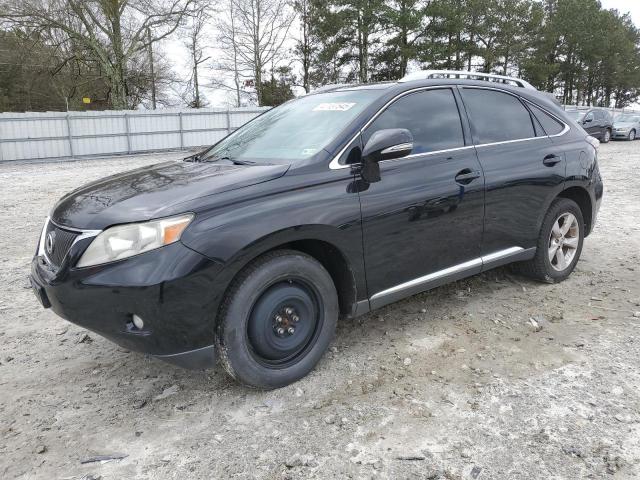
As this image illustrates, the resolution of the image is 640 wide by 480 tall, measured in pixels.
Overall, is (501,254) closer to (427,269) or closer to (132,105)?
(427,269)

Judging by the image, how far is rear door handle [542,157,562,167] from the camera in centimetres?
416

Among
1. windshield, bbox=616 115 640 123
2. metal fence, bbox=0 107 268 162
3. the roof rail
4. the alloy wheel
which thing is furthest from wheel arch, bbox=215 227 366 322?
windshield, bbox=616 115 640 123

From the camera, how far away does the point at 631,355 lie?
326 cm

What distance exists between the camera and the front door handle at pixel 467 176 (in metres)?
3.55

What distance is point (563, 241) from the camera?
4.52m

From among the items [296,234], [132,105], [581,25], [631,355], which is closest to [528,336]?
[631,355]

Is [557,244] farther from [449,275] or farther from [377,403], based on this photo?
[377,403]

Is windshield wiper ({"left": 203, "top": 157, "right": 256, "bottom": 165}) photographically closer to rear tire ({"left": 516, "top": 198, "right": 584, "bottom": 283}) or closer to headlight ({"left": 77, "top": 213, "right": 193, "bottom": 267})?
headlight ({"left": 77, "top": 213, "right": 193, "bottom": 267})

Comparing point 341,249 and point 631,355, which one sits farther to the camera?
point 631,355

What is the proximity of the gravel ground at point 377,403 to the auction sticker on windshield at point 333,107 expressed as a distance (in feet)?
5.10

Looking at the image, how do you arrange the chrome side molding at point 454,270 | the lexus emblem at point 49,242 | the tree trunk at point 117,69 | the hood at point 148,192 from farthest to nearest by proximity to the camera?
the tree trunk at point 117,69, the chrome side molding at point 454,270, the lexus emblem at point 49,242, the hood at point 148,192

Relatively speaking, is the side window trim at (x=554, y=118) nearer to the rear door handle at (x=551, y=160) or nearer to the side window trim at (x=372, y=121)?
the rear door handle at (x=551, y=160)

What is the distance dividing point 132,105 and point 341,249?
32597mm

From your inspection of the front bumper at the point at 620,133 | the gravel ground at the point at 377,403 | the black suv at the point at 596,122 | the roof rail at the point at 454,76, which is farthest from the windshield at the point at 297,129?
the front bumper at the point at 620,133
